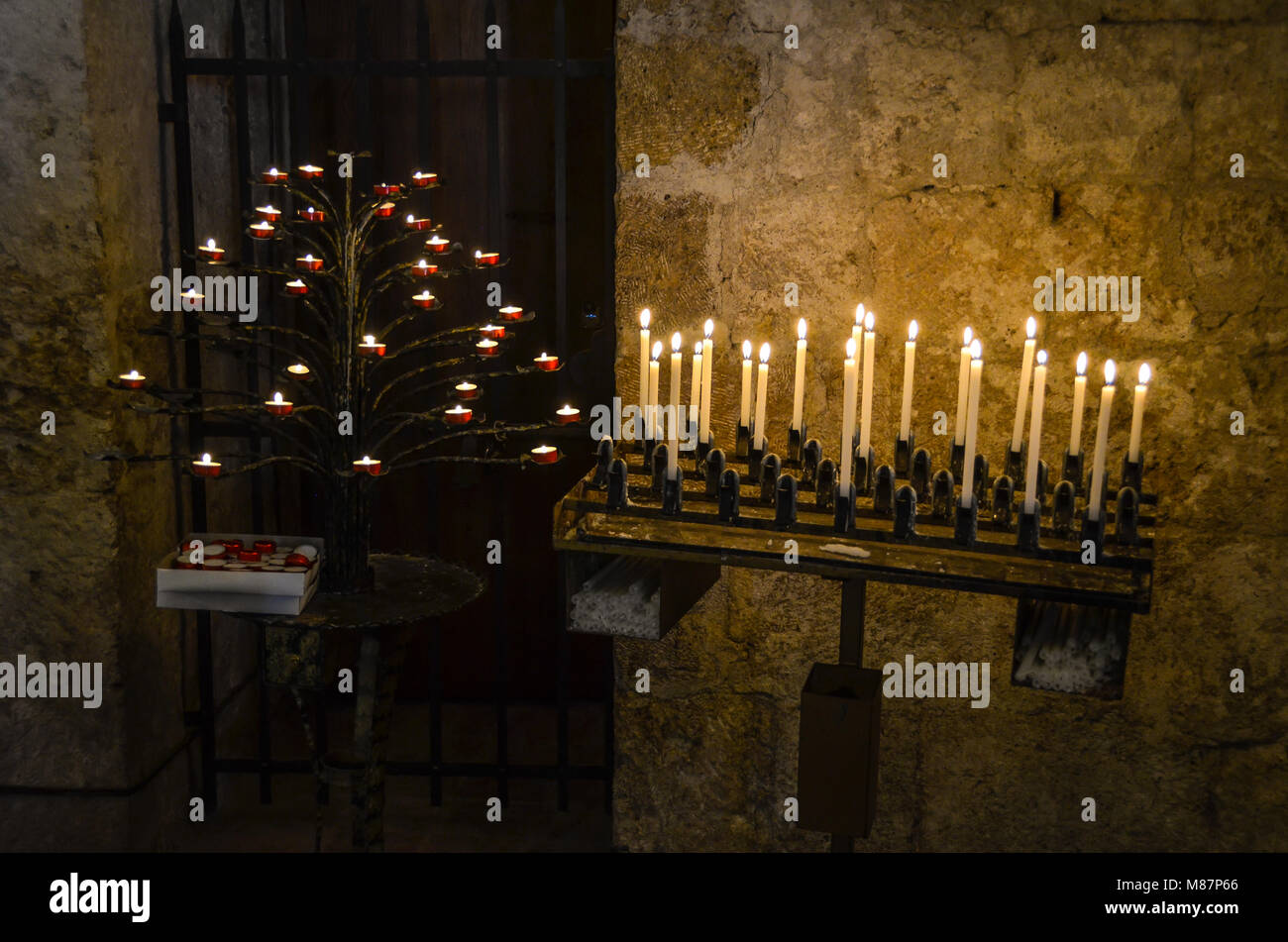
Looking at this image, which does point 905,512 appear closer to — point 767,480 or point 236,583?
point 767,480

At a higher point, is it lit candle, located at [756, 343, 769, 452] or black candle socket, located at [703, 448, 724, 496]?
lit candle, located at [756, 343, 769, 452]

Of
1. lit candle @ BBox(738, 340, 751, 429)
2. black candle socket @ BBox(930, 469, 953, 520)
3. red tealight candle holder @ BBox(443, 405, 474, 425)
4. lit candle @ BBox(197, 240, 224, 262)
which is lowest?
black candle socket @ BBox(930, 469, 953, 520)

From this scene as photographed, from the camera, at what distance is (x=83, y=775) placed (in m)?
3.85

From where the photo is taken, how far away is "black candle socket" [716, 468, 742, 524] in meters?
2.70

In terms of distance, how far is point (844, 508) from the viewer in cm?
264

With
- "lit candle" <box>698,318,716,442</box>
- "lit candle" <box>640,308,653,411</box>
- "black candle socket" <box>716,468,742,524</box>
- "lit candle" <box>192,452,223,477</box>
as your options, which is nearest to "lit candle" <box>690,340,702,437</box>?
"lit candle" <box>698,318,716,442</box>

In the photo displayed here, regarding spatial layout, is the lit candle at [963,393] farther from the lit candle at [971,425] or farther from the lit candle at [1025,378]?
the lit candle at [1025,378]

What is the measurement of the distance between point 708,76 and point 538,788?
2.52 m

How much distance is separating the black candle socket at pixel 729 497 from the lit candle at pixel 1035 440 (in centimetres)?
59

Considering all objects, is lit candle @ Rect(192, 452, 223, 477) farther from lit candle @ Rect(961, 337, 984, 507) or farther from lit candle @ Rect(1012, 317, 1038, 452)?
lit candle @ Rect(1012, 317, 1038, 452)

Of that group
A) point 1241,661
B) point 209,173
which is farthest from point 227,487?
point 1241,661

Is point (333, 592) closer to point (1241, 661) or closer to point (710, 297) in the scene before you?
point (710, 297)

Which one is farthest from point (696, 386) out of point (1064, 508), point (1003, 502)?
point (1064, 508)

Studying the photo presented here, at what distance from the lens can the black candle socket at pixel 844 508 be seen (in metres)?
2.64
